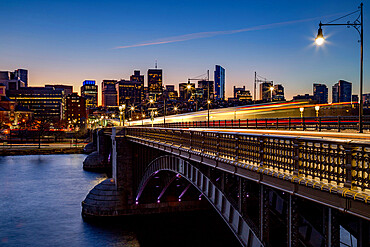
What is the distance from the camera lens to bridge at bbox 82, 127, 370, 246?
748 cm

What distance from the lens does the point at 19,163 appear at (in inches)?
3280

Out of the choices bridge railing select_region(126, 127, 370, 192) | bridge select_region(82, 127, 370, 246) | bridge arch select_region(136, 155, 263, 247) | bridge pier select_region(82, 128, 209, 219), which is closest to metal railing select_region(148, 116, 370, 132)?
bridge pier select_region(82, 128, 209, 219)

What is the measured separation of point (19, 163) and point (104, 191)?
5540cm

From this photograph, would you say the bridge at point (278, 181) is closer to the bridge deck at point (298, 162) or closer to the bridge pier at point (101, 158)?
the bridge deck at point (298, 162)

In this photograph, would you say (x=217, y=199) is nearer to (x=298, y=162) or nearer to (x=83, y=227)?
(x=298, y=162)

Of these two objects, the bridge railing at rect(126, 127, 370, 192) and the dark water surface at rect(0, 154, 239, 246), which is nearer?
the bridge railing at rect(126, 127, 370, 192)

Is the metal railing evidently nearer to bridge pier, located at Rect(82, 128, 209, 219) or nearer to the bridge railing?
bridge pier, located at Rect(82, 128, 209, 219)

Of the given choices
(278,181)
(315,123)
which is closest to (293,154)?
(278,181)

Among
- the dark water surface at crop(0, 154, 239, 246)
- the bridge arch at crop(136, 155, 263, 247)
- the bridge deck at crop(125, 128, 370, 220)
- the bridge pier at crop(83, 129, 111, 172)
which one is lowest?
the dark water surface at crop(0, 154, 239, 246)

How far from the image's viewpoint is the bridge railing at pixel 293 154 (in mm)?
7438

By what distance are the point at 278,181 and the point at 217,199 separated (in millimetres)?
5390

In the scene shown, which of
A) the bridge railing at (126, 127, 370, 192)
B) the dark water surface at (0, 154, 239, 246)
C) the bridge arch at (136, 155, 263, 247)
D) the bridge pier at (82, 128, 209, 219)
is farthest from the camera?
the bridge pier at (82, 128, 209, 219)

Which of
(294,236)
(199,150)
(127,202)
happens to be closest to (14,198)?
(127,202)

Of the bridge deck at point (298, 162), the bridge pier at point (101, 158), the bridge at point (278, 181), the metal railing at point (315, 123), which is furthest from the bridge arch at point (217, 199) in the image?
the bridge pier at point (101, 158)
